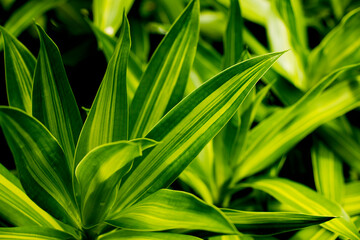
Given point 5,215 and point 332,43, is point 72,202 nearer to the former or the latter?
point 5,215

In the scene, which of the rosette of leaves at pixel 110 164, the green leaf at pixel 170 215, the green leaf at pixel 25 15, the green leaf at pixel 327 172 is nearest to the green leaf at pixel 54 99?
the rosette of leaves at pixel 110 164

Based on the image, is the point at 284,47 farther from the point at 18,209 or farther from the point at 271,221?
the point at 18,209

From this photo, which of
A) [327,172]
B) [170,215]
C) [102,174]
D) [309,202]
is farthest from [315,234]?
[102,174]

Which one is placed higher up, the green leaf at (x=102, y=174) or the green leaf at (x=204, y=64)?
the green leaf at (x=204, y=64)

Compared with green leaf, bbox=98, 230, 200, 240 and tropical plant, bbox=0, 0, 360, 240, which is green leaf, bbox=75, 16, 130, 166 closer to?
tropical plant, bbox=0, 0, 360, 240

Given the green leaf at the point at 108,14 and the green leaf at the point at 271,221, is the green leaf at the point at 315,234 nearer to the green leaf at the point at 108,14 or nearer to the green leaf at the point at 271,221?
the green leaf at the point at 271,221
